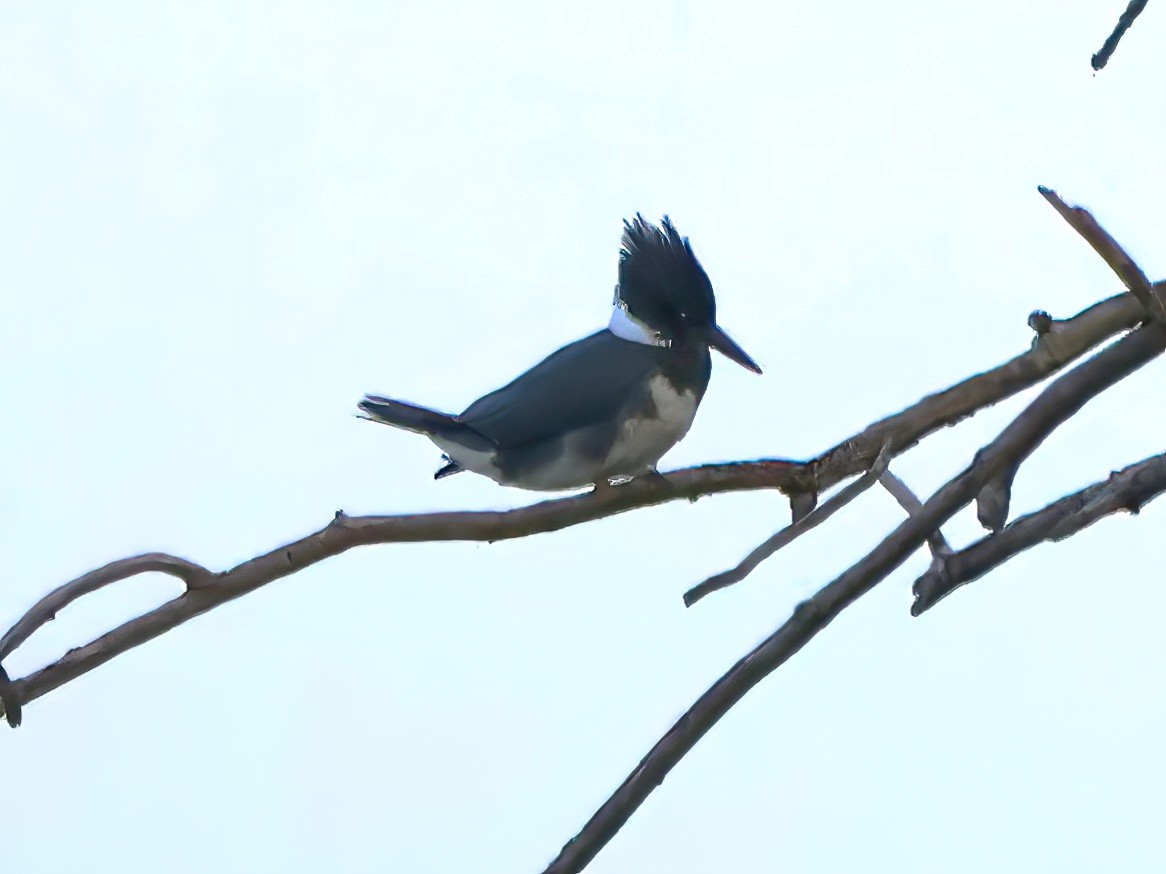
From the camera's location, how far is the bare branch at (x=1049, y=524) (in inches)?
40.4

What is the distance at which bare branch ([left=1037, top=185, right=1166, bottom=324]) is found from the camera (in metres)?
0.94

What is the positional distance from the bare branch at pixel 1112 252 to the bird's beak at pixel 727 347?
1.51 meters

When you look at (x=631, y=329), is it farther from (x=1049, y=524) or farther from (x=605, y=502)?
(x=1049, y=524)

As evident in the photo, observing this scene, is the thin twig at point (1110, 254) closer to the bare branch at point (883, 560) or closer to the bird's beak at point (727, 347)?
→ the bare branch at point (883, 560)

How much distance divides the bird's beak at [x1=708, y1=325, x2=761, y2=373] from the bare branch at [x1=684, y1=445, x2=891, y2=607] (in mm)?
1335

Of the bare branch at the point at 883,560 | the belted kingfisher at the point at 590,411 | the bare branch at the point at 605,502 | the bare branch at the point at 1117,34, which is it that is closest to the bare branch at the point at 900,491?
the bare branch at the point at 605,502

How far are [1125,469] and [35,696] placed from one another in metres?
0.87

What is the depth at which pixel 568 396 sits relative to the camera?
2260mm

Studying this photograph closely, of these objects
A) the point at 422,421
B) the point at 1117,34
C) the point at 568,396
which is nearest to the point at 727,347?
the point at 568,396

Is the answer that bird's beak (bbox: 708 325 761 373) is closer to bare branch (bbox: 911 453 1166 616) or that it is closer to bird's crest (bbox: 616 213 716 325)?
bird's crest (bbox: 616 213 716 325)

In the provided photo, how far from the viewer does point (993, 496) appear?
1.13 metres

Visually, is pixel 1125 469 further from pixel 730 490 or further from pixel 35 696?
pixel 35 696

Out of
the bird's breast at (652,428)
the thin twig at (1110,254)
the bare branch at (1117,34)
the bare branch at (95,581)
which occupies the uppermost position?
the bird's breast at (652,428)

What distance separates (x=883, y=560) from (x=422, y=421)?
138cm
